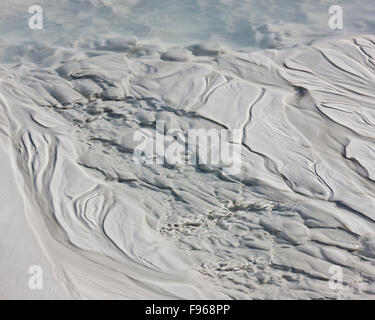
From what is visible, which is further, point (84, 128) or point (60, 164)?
point (84, 128)

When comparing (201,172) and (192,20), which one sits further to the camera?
(192,20)

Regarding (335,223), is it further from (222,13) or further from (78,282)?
Answer: (222,13)

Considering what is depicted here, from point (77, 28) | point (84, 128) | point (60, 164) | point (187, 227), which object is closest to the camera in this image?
point (187, 227)

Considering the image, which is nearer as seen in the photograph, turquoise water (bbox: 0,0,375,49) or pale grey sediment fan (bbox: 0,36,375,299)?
pale grey sediment fan (bbox: 0,36,375,299)

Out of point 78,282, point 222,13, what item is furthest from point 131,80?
point 78,282

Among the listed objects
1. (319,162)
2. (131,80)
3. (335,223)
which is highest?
(131,80)

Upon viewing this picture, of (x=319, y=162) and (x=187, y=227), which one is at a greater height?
(x=319, y=162)

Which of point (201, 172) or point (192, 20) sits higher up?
point (192, 20)

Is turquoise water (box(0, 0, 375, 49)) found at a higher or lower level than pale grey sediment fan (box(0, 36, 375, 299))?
higher

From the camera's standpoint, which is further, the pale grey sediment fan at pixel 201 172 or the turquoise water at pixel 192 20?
the turquoise water at pixel 192 20

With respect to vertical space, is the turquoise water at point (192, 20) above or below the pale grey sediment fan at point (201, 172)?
above
